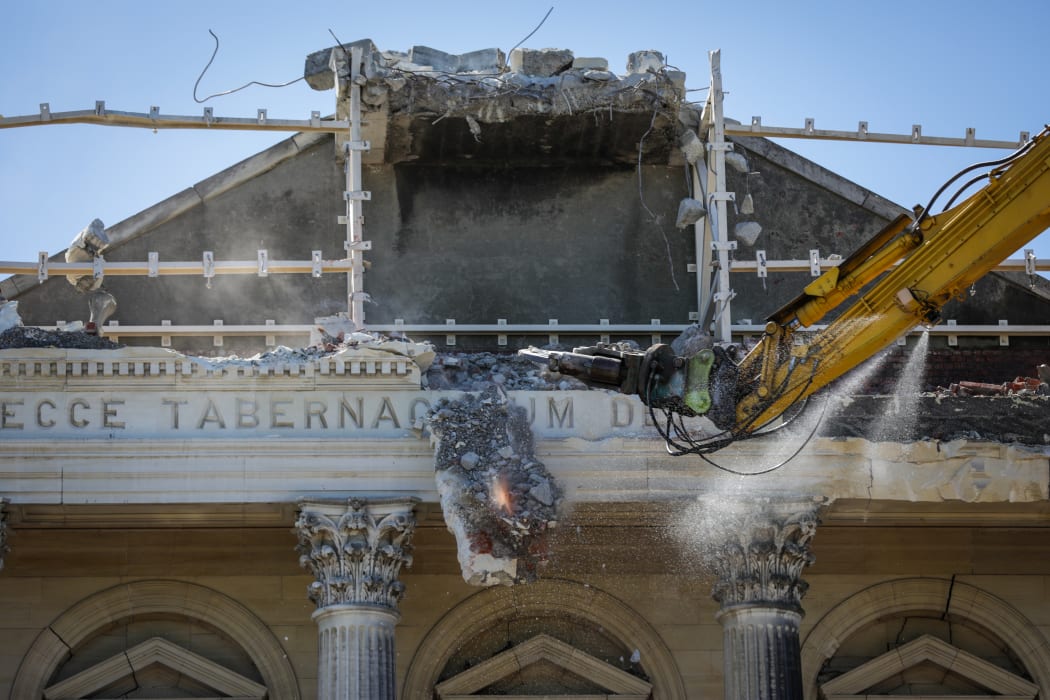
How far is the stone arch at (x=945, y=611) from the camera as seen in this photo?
31.8m

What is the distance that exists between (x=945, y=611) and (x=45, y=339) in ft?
44.2

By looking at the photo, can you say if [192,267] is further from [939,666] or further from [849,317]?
[939,666]

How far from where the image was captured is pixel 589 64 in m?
34.5

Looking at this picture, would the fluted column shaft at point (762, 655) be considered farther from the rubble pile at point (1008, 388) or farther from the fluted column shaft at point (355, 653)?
the fluted column shaft at point (355, 653)

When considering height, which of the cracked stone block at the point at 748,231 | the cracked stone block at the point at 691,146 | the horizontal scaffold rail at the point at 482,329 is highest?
the cracked stone block at the point at 691,146

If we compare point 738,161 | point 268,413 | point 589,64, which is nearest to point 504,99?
point 589,64

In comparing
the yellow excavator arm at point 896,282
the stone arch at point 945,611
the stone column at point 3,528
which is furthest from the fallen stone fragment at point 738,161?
the stone column at point 3,528

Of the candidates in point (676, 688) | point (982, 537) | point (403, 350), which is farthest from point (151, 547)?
point (982, 537)

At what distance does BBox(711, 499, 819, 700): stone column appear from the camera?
28.2 metres

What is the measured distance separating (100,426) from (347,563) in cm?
368

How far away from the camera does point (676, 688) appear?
103 ft

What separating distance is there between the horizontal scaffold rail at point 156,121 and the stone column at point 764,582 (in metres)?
9.53

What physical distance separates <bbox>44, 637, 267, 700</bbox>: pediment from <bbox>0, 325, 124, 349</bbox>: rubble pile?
15.6 feet

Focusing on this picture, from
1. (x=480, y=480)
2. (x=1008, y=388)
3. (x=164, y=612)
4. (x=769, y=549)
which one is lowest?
(x=769, y=549)
